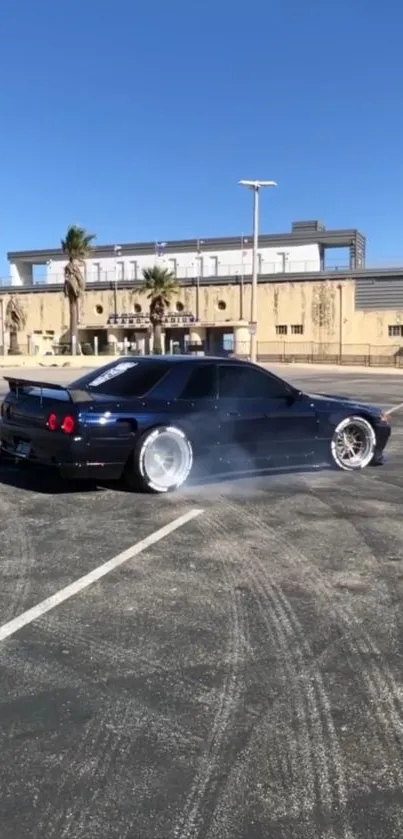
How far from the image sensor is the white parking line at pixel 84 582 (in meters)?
4.26

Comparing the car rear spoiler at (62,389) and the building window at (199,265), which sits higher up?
the building window at (199,265)

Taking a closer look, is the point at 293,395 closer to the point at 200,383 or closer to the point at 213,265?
the point at 200,383

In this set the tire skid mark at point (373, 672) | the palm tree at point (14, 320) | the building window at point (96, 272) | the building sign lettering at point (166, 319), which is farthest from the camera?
the building window at point (96, 272)

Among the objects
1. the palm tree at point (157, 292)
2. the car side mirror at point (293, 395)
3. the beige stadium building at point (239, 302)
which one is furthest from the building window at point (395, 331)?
the car side mirror at point (293, 395)

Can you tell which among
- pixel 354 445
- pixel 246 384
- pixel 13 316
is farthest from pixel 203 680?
pixel 13 316

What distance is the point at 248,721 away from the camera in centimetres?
323

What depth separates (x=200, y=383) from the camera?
811cm

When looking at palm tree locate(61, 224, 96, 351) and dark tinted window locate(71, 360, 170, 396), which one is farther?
palm tree locate(61, 224, 96, 351)

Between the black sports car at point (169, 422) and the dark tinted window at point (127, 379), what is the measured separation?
0.01 m

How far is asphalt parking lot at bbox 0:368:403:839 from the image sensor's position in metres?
2.64

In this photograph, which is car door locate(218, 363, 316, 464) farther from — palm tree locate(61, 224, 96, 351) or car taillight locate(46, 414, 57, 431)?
palm tree locate(61, 224, 96, 351)

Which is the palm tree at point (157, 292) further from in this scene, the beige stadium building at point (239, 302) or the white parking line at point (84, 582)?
the white parking line at point (84, 582)

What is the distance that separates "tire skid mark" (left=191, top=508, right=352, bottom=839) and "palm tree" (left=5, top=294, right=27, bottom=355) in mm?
60684

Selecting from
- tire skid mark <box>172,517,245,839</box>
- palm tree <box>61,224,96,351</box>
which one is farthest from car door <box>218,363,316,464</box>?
palm tree <box>61,224,96,351</box>
